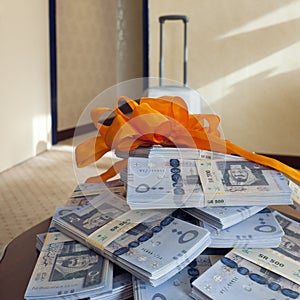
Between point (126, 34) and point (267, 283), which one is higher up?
point (126, 34)

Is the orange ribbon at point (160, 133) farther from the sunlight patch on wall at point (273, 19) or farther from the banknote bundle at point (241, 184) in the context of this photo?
the sunlight patch on wall at point (273, 19)

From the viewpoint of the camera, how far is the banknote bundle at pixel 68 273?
0.57 metres

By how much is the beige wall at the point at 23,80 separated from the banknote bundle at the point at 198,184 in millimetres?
2171

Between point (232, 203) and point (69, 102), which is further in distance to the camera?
point (69, 102)

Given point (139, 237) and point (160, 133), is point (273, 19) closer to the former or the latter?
point (160, 133)

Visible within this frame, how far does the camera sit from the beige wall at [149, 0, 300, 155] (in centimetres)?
267

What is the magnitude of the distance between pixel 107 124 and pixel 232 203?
323mm

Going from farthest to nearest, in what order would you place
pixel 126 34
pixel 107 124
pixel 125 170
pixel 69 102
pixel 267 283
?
pixel 126 34 < pixel 69 102 < pixel 107 124 < pixel 125 170 < pixel 267 283

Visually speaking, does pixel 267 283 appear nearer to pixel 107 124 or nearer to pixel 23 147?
pixel 107 124

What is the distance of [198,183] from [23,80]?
2.47 metres

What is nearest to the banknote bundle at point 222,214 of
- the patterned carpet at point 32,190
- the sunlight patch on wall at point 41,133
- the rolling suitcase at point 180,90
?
the patterned carpet at point 32,190

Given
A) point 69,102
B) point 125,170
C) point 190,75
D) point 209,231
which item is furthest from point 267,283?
point 69,102

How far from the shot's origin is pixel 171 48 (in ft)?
9.41

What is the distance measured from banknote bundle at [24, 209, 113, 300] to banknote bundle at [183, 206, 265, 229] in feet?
0.51
